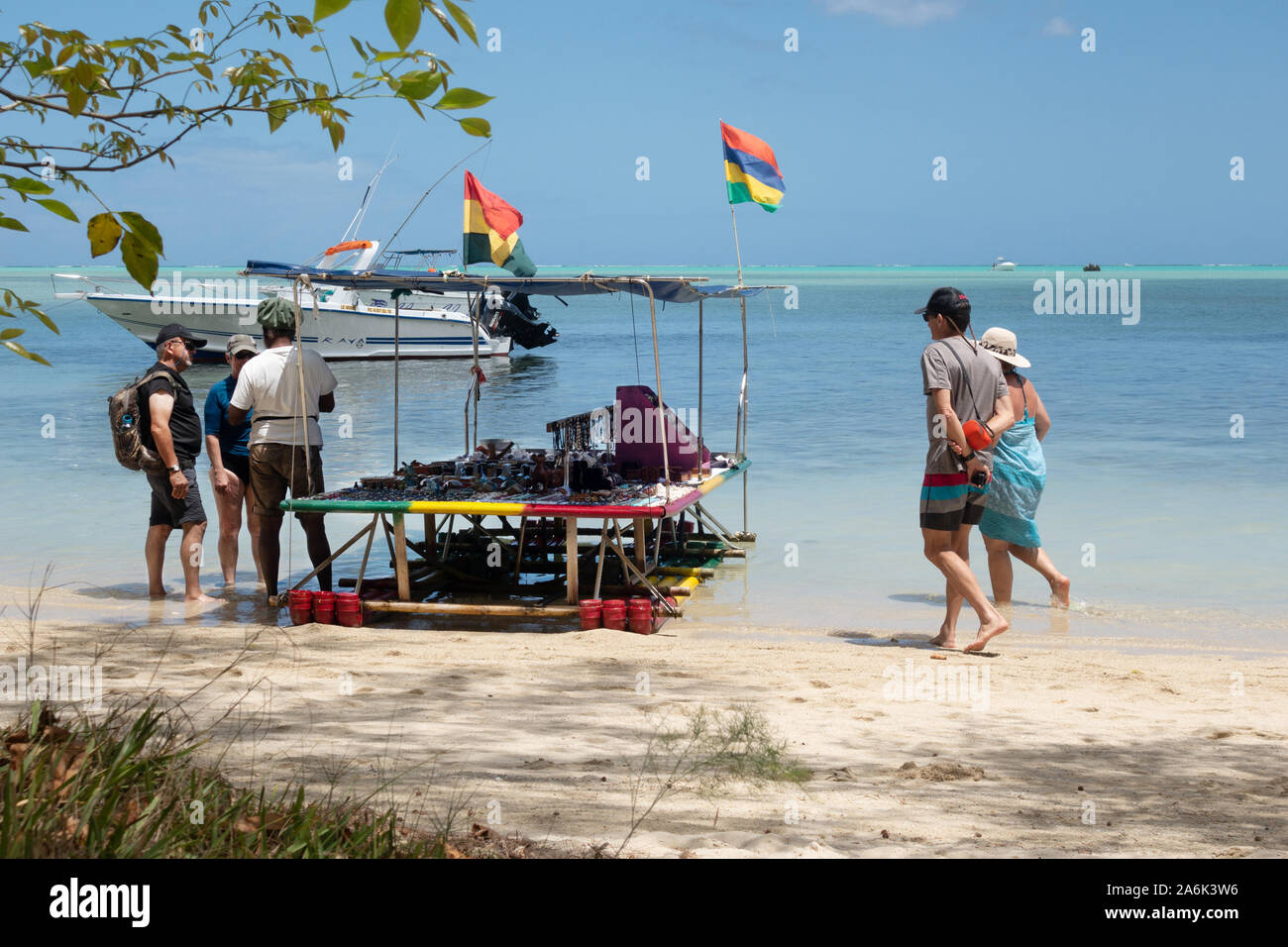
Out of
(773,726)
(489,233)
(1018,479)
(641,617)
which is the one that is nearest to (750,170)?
(489,233)

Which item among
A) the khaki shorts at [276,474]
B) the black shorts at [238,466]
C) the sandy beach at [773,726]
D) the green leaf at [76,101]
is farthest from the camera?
the black shorts at [238,466]

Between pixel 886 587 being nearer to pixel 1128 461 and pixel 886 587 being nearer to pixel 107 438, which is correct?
pixel 1128 461

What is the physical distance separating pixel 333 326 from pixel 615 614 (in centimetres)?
2768

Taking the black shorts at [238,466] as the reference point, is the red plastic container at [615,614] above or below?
below

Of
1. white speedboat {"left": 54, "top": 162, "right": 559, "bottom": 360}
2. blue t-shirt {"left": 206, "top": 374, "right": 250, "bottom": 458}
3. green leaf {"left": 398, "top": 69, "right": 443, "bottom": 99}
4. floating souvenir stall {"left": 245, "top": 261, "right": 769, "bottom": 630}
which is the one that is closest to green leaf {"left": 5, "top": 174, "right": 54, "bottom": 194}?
green leaf {"left": 398, "top": 69, "right": 443, "bottom": 99}

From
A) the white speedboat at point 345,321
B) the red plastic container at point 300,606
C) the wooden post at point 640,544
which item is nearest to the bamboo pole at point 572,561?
the wooden post at point 640,544

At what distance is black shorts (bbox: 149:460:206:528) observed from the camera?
771cm

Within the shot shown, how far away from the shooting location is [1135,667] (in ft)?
20.8

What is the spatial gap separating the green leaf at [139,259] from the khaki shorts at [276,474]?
5.44 m

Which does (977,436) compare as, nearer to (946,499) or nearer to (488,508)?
(946,499)

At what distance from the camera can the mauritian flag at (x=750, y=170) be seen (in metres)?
8.47

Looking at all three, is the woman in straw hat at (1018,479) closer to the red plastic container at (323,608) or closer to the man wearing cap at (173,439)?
the red plastic container at (323,608)

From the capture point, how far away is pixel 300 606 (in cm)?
737
